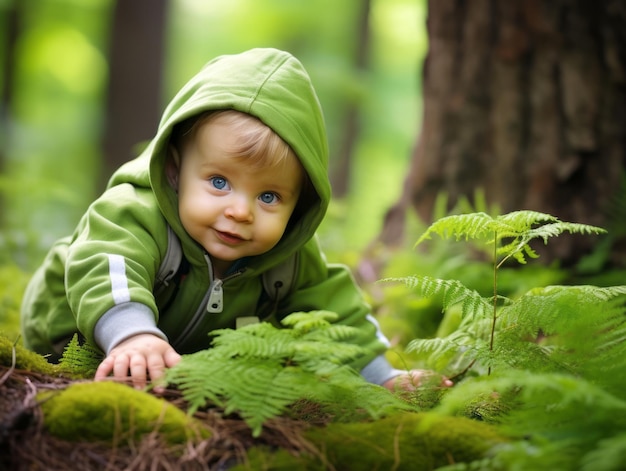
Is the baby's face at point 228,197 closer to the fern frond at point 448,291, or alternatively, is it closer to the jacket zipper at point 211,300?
the jacket zipper at point 211,300

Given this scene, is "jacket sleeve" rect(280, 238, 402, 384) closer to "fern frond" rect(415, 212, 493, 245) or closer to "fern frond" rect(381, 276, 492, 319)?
"fern frond" rect(381, 276, 492, 319)

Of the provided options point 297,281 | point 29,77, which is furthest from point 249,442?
point 29,77

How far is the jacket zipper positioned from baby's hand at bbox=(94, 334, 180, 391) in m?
0.61

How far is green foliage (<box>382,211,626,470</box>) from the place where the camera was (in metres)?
1.68

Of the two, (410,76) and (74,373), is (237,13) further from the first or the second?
(74,373)

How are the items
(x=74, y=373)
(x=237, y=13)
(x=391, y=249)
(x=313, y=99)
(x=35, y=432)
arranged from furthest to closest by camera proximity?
(x=237, y=13)
(x=391, y=249)
(x=313, y=99)
(x=74, y=373)
(x=35, y=432)

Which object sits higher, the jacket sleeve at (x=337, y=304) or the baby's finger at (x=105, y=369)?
the baby's finger at (x=105, y=369)

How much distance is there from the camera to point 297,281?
10.9 feet

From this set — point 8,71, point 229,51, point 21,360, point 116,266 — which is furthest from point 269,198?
point 229,51

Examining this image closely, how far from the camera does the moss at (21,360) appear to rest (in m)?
2.28

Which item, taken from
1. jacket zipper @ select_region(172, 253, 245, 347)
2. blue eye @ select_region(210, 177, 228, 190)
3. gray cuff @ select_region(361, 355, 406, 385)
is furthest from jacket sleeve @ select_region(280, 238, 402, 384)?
blue eye @ select_region(210, 177, 228, 190)

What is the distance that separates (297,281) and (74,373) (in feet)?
4.02

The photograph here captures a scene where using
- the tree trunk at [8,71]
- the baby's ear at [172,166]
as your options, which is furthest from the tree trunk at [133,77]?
the baby's ear at [172,166]

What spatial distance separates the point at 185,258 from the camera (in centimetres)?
303
